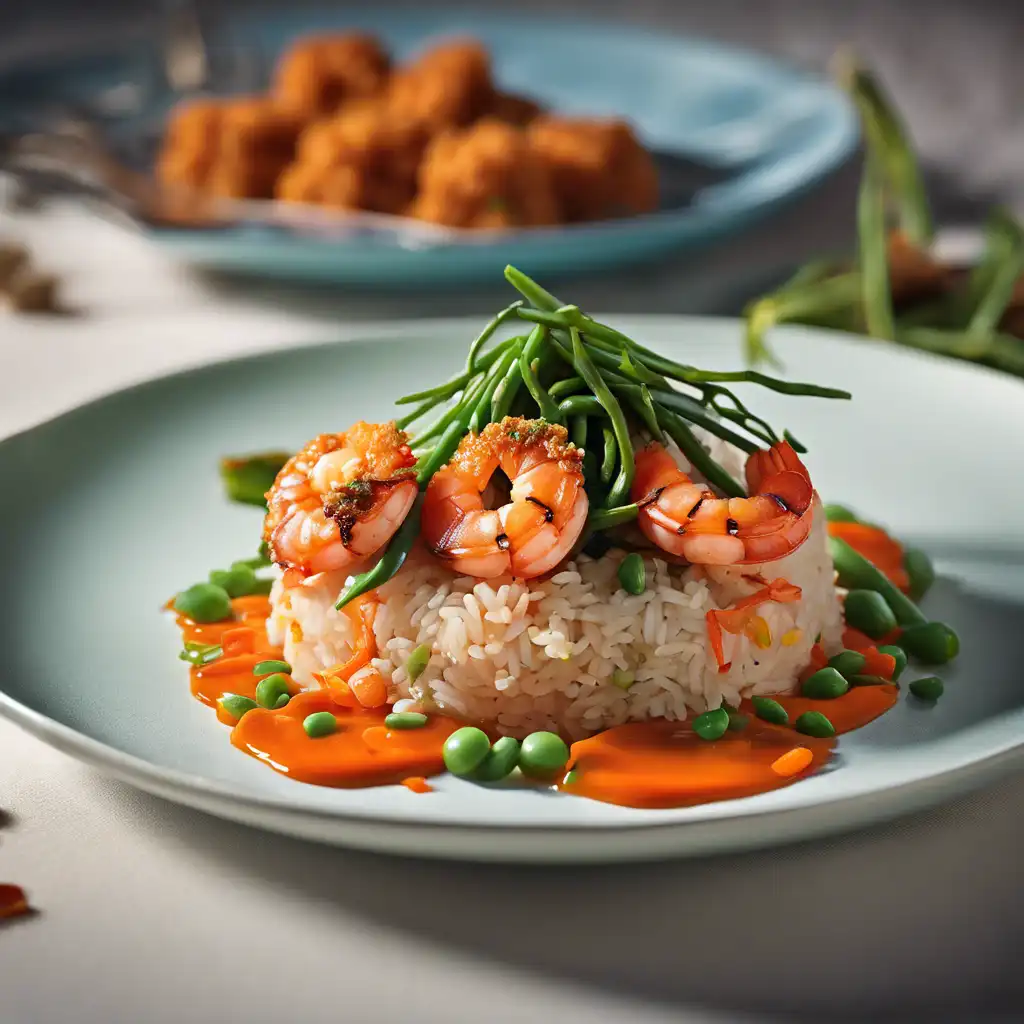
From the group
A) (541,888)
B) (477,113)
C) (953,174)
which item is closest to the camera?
(541,888)

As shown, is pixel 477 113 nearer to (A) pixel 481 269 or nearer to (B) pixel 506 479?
(A) pixel 481 269

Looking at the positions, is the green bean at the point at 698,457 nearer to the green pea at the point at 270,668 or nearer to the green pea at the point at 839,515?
the green pea at the point at 839,515

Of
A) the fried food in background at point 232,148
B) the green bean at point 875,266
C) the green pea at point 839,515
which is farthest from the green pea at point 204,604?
the fried food in background at point 232,148

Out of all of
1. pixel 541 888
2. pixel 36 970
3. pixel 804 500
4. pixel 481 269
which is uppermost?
pixel 481 269

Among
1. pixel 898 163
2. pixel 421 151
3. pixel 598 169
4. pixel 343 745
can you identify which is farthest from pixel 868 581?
pixel 421 151

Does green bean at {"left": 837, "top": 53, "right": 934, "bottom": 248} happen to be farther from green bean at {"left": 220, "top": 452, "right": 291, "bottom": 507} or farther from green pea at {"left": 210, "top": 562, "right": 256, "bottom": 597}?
green pea at {"left": 210, "top": 562, "right": 256, "bottom": 597}

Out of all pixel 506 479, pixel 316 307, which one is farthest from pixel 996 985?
pixel 316 307

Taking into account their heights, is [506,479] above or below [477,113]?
below

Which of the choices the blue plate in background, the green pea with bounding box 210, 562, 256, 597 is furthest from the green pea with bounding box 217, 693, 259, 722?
the blue plate in background
